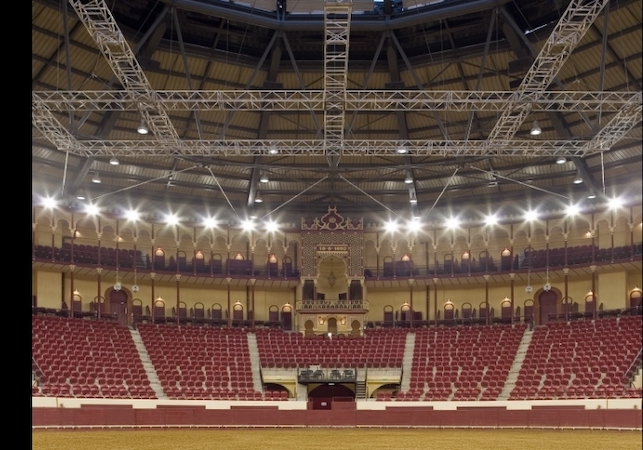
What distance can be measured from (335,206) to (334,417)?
19120 mm

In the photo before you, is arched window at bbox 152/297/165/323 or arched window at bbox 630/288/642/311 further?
arched window at bbox 152/297/165/323

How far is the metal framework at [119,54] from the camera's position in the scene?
24.1 metres

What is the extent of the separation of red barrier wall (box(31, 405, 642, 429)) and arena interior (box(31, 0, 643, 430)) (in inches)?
3.9

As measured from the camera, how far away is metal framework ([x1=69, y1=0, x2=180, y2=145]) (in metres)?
24.1

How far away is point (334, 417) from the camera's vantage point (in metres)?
33.9

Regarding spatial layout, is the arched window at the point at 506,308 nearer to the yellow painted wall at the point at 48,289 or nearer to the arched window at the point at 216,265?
the arched window at the point at 216,265

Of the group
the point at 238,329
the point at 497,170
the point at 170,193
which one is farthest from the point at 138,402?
the point at 497,170

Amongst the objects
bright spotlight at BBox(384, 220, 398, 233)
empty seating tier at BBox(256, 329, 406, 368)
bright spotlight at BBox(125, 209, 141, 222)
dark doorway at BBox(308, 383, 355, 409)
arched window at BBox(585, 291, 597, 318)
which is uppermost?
bright spotlight at BBox(125, 209, 141, 222)

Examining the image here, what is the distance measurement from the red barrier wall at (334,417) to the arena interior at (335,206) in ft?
0.32

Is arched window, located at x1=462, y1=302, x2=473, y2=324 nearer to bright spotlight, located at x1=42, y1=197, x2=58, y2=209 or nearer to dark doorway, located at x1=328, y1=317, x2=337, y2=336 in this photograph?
dark doorway, located at x1=328, y1=317, x2=337, y2=336

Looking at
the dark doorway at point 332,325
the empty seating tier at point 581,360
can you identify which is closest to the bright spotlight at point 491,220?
the empty seating tier at point 581,360

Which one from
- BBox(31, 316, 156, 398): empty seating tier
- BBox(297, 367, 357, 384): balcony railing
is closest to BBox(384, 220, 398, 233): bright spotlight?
BBox(297, 367, 357, 384): balcony railing

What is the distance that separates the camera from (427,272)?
49406 mm
